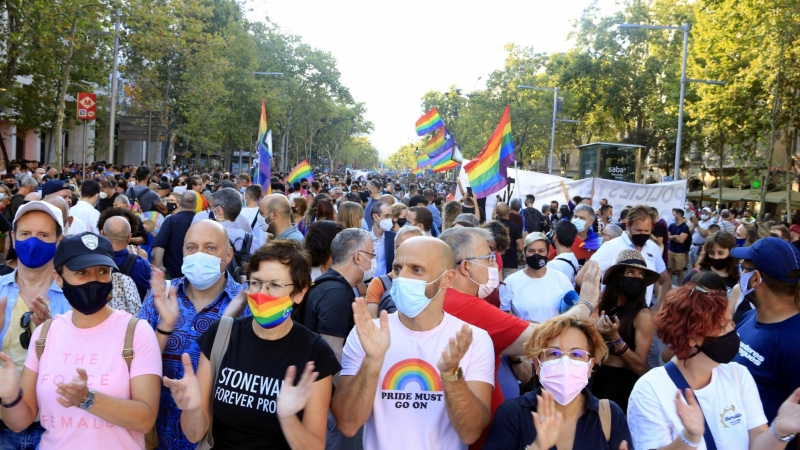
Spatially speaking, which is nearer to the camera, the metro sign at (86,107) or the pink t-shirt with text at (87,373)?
the pink t-shirt with text at (87,373)

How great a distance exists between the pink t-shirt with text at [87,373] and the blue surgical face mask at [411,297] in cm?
117

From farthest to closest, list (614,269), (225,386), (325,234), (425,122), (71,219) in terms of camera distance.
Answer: (425,122), (71,219), (325,234), (614,269), (225,386)

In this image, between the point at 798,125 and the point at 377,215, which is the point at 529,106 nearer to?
the point at 798,125

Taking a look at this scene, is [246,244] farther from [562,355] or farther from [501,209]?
[562,355]

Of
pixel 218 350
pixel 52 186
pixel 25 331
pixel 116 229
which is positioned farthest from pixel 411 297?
pixel 52 186

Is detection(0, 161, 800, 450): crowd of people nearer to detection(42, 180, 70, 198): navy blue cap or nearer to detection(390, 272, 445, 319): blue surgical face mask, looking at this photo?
detection(390, 272, 445, 319): blue surgical face mask

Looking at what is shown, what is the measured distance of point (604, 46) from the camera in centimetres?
4825

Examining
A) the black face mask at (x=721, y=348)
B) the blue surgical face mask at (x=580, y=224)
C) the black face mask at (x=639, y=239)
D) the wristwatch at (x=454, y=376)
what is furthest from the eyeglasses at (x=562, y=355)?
the blue surgical face mask at (x=580, y=224)

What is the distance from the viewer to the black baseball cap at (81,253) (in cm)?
346

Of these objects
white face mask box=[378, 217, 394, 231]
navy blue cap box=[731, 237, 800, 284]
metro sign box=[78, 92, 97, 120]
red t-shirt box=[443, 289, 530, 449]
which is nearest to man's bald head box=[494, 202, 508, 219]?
white face mask box=[378, 217, 394, 231]

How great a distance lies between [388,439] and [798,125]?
28.5 meters

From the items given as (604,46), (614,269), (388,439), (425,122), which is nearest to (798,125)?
(425,122)

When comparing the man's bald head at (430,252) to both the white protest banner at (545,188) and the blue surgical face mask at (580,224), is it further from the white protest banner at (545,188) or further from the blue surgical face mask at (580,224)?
the white protest banner at (545,188)

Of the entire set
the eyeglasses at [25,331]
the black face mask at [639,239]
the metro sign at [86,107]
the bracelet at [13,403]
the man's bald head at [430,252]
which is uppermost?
the metro sign at [86,107]
